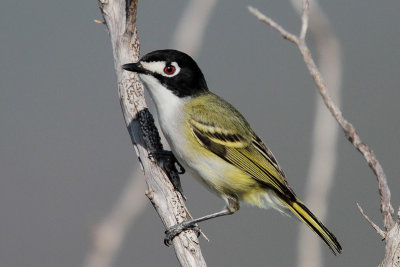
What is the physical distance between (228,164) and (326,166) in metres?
1.26

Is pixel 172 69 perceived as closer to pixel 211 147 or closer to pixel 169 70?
pixel 169 70

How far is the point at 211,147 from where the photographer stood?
4.07 metres

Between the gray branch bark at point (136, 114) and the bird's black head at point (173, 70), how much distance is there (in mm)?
162

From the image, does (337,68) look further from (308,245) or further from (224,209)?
(224,209)

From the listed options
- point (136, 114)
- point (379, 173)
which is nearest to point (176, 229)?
point (136, 114)

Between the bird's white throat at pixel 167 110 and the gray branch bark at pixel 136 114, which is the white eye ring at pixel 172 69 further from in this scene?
the gray branch bark at pixel 136 114

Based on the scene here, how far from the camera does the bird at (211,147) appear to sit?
12.9ft

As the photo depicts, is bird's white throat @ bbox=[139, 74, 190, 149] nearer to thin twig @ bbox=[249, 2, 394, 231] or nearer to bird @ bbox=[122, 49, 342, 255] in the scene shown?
bird @ bbox=[122, 49, 342, 255]

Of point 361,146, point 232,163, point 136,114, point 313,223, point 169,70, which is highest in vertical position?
point 169,70

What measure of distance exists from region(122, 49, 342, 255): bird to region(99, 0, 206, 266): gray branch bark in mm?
165

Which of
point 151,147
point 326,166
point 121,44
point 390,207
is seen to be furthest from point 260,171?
point 390,207

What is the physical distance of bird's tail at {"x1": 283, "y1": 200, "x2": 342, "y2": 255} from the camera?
3785 millimetres

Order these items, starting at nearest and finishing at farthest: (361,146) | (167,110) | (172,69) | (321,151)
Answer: (361,146), (321,151), (172,69), (167,110)

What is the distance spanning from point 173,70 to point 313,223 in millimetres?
1549
